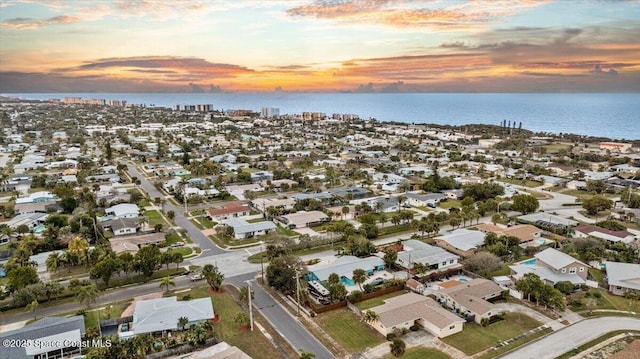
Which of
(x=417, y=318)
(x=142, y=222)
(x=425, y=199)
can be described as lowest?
(x=425, y=199)

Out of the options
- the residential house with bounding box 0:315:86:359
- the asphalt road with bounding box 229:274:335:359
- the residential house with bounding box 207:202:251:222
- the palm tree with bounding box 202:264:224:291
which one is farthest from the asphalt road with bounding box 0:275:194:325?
the residential house with bounding box 207:202:251:222

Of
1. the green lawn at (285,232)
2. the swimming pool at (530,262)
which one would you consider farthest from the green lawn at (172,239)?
the swimming pool at (530,262)

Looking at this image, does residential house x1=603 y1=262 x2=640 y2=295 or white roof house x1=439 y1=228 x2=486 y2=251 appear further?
white roof house x1=439 y1=228 x2=486 y2=251

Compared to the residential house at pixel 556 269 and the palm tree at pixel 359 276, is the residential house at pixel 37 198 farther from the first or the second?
the residential house at pixel 556 269

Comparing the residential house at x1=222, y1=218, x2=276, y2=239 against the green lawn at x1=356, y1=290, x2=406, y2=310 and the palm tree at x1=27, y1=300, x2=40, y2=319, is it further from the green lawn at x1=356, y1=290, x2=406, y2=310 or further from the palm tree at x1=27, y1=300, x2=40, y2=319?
the palm tree at x1=27, y1=300, x2=40, y2=319

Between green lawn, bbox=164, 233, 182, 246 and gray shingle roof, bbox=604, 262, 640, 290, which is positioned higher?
gray shingle roof, bbox=604, 262, 640, 290

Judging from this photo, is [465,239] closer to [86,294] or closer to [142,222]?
[86,294]

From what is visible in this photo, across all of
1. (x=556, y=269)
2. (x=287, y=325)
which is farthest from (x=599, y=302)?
(x=287, y=325)
